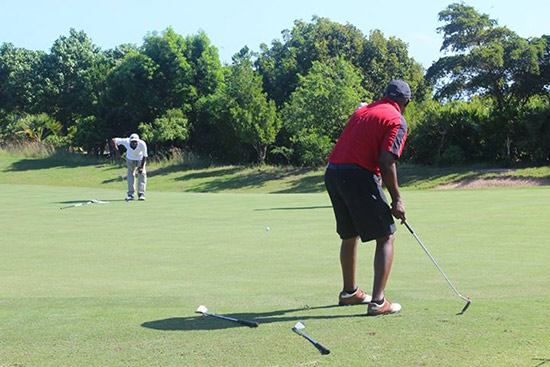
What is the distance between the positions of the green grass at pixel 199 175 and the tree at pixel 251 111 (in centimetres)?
223

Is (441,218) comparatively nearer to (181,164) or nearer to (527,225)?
(527,225)

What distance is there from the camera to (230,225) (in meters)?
15.4

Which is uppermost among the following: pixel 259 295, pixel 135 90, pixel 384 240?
pixel 135 90

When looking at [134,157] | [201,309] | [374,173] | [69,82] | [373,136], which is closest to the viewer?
[201,309]

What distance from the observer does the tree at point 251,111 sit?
154ft

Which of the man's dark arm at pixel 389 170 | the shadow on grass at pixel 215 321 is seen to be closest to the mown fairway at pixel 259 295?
the shadow on grass at pixel 215 321

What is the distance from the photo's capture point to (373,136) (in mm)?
6445

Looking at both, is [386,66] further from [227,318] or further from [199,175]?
→ [227,318]

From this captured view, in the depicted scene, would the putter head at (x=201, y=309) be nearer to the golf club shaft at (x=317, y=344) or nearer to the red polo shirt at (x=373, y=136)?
the golf club shaft at (x=317, y=344)

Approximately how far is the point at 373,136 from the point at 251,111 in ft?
135

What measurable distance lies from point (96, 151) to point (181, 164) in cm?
1145

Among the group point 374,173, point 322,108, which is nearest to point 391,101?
point 374,173

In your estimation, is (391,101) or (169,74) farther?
(169,74)

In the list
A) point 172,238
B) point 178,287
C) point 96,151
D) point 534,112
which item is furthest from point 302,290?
point 96,151
